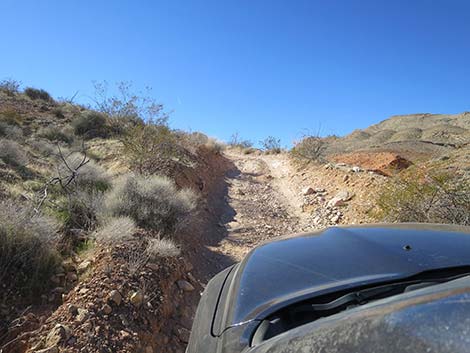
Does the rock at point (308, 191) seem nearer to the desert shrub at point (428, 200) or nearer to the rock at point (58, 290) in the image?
the desert shrub at point (428, 200)

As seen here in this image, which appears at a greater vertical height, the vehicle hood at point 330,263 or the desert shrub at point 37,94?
the desert shrub at point 37,94

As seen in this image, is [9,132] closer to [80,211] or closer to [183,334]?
[80,211]

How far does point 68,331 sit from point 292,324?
227 cm

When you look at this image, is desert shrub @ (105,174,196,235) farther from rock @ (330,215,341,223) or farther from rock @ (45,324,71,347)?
rock @ (330,215,341,223)

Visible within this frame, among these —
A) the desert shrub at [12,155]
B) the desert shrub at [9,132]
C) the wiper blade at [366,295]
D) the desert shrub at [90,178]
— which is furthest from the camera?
the desert shrub at [9,132]

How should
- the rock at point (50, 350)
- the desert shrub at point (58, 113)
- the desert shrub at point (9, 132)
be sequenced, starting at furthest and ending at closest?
the desert shrub at point (58, 113), the desert shrub at point (9, 132), the rock at point (50, 350)

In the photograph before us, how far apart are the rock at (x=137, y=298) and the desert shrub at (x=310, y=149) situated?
1106 cm

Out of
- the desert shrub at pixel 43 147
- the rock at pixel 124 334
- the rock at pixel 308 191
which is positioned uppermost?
the desert shrub at pixel 43 147

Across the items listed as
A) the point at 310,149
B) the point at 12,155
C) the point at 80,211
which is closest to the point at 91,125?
the point at 12,155

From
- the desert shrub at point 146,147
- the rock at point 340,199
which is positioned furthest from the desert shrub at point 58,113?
the rock at point 340,199

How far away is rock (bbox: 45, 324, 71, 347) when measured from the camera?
264 centimetres

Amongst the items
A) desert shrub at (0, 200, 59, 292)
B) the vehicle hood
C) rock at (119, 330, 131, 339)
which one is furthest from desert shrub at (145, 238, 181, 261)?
the vehicle hood

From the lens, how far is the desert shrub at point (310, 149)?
1388 centimetres

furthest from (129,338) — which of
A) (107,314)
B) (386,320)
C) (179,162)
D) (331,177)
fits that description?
(331,177)
